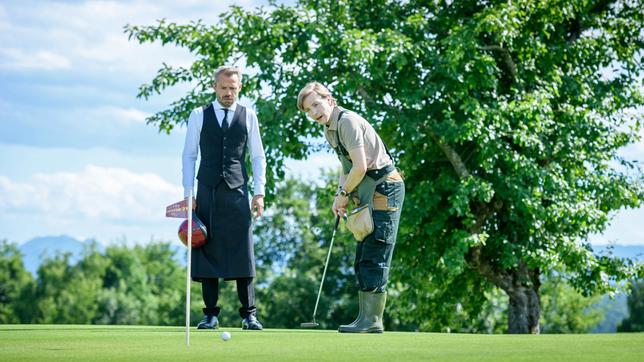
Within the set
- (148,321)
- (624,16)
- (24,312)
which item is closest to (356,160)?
(624,16)

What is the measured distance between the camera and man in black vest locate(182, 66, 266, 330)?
7836mm

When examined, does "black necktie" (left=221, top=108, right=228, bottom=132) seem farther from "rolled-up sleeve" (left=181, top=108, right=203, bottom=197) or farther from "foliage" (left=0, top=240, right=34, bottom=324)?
"foliage" (left=0, top=240, right=34, bottom=324)

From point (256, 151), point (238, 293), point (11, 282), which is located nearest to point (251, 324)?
point (238, 293)

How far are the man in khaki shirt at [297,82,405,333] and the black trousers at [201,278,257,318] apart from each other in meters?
1.35

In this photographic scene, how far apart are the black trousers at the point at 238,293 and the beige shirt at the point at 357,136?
1.78 meters

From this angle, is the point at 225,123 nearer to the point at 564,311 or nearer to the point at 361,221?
the point at 361,221

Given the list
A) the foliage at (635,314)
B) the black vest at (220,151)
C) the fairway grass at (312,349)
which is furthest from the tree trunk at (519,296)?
the foliage at (635,314)

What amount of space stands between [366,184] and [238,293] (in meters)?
1.84

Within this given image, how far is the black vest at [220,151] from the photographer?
7828mm

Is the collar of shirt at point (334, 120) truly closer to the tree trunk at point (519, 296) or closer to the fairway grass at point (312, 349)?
the fairway grass at point (312, 349)

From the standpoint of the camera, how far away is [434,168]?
61.4 feet

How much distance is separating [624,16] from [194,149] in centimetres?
1423

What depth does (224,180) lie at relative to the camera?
25.7ft

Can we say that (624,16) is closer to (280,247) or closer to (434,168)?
(434,168)
